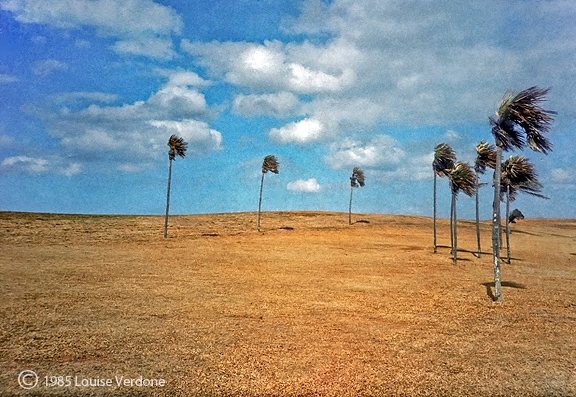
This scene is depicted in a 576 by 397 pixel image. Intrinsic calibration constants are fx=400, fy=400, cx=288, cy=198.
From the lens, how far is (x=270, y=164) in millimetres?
53344

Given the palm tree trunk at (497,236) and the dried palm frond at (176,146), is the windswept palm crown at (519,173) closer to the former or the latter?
the palm tree trunk at (497,236)

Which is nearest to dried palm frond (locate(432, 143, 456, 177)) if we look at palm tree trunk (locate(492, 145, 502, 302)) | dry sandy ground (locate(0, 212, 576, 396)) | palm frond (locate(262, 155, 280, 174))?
dry sandy ground (locate(0, 212, 576, 396))

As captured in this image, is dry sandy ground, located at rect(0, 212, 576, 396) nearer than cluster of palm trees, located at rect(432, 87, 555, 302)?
Yes

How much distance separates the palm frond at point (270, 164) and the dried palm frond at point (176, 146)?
44.2 feet

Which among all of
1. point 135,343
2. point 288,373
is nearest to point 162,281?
point 135,343

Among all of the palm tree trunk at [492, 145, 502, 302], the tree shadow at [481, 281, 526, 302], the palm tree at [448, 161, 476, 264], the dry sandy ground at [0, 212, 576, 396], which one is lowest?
the dry sandy ground at [0, 212, 576, 396]

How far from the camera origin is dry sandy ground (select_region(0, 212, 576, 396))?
27.9 feet

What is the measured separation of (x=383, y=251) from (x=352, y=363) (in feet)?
91.7

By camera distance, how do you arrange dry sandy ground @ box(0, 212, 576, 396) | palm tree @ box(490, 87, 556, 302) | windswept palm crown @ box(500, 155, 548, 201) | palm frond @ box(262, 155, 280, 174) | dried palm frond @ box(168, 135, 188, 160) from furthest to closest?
palm frond @ box(262, 155, 280, 174), dried palm frond @ box(168, 135, 188, 160), windswept palm crown @ box(500, 155, 548, 201), palm tree @ box(490, 87, 556, 302), dry sandy ground @ box(0, 212, 576, 396)

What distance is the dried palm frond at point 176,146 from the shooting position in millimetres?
42250

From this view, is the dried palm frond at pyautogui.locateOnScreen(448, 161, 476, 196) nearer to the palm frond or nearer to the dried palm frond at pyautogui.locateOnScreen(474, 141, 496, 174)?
the dried palm frond at pyautogui.locateOnScreen(474, 141, 496, 174)

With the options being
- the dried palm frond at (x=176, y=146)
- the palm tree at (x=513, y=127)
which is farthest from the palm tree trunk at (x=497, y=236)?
the dried palm frond at (x=176, y=146)

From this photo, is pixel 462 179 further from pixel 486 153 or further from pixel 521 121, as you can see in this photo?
pixel 521 121

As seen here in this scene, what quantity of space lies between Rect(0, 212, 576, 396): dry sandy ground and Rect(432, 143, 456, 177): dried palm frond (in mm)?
8722
